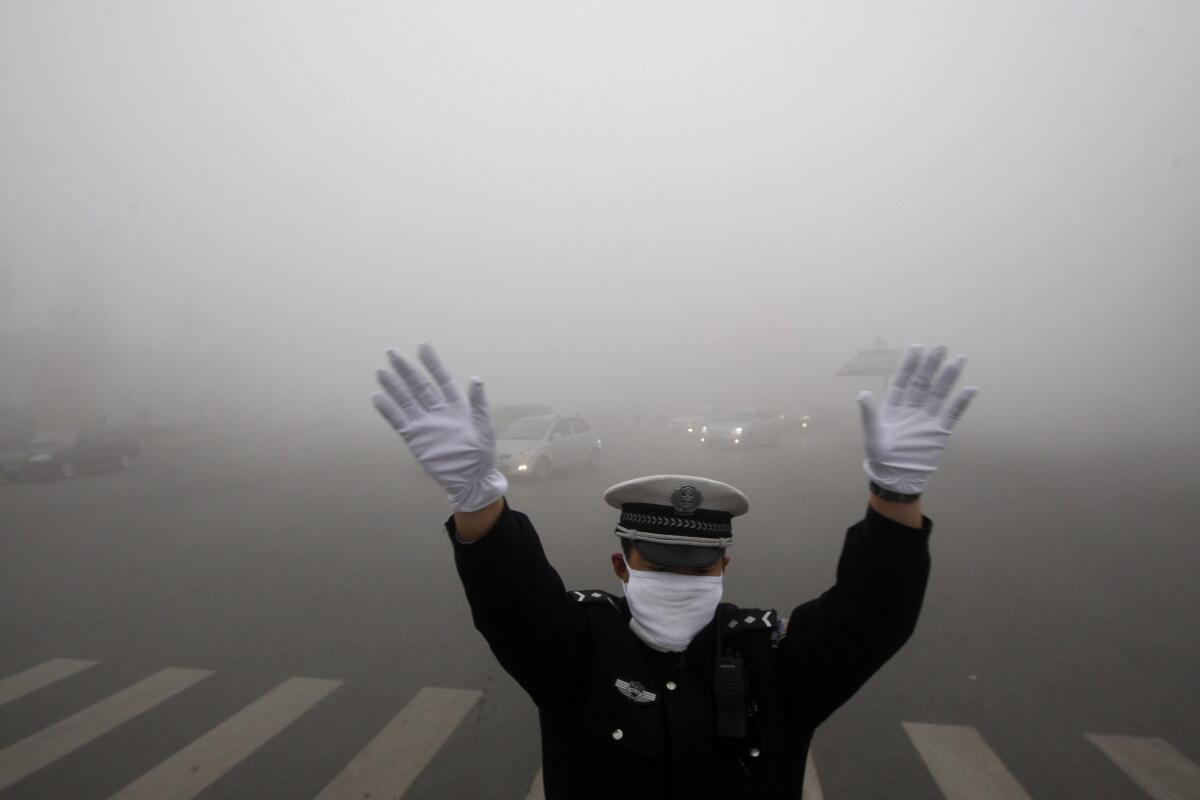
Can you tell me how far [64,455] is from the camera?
20094 millimetres

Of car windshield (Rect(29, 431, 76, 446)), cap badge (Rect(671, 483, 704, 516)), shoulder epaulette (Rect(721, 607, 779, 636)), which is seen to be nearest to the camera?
shoulder epaulette (Rect(721, 607, 779, 636))

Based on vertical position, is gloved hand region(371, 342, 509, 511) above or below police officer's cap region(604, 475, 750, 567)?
above

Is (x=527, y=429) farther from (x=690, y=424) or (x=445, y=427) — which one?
(x=445, y=427)

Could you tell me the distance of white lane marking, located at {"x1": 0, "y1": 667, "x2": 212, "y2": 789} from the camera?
385 centimetres

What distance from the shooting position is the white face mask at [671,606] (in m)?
1.73

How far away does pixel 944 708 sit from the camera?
4.55m

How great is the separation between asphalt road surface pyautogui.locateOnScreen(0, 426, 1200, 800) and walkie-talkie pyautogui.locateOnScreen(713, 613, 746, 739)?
2.36 meters

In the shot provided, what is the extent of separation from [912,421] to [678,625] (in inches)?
31.0

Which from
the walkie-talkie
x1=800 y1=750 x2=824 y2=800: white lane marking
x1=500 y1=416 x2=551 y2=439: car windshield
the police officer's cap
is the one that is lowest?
x1=500 y1=416 x2=551 y2=439: car windshield

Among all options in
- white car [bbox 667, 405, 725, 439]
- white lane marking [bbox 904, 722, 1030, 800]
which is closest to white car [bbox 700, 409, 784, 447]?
white car [bbox 667, 405, 725, 439]

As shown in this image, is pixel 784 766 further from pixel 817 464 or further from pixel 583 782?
pixel 817 464

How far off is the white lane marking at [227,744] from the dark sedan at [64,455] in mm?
19456

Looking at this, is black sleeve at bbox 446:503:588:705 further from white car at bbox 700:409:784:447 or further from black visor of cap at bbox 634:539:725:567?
white car at bbox 700:409:784:447

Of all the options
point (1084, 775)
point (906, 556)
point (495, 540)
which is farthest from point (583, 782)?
point (1084, 775)
